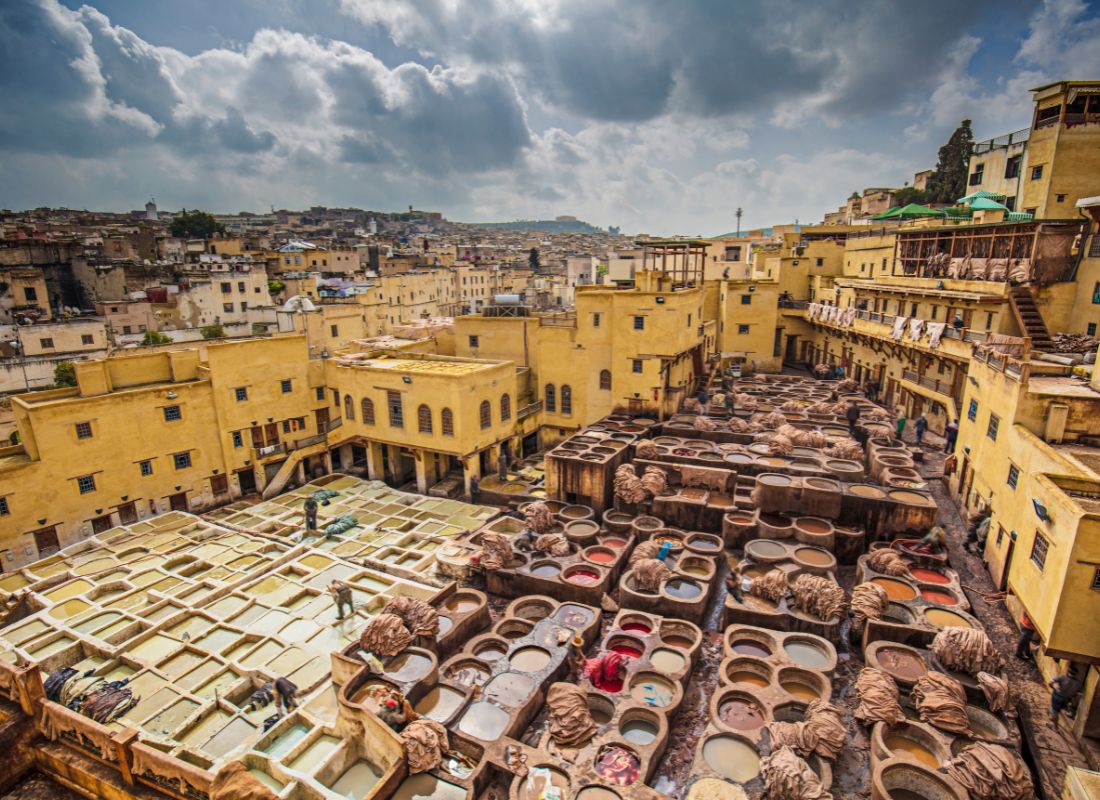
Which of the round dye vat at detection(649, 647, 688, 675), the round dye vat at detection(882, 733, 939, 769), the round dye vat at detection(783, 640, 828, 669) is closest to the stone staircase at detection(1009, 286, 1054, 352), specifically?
the round dye vat at detection(783, 640, 828, 669)

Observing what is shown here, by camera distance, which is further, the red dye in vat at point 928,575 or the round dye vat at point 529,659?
the red dye in vat at point 928,575

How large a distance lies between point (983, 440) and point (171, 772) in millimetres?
23820

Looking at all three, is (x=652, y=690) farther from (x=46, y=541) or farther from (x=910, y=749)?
(x=46, y=541)

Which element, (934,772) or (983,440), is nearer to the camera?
(934,772)

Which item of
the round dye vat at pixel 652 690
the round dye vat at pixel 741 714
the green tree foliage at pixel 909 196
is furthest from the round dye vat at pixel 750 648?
the green tree foliage at pixel 909 196

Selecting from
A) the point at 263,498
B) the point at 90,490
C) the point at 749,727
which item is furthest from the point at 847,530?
the point at 90,490

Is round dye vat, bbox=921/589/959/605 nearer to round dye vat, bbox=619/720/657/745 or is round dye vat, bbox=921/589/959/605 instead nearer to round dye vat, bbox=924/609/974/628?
round dye vat, bbox=924/609/974/628

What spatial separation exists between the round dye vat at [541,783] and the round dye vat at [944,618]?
10.4 metres

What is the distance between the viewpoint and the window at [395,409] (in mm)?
28969

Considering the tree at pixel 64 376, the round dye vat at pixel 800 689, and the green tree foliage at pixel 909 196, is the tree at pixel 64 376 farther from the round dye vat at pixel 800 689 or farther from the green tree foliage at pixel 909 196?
the green tree foliage at pixel 909 196

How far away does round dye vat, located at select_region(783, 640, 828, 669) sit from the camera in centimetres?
1439

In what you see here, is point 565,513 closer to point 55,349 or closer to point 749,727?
point 749,727

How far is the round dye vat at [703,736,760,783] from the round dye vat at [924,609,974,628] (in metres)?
6.71

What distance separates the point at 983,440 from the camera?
59.4 ft
